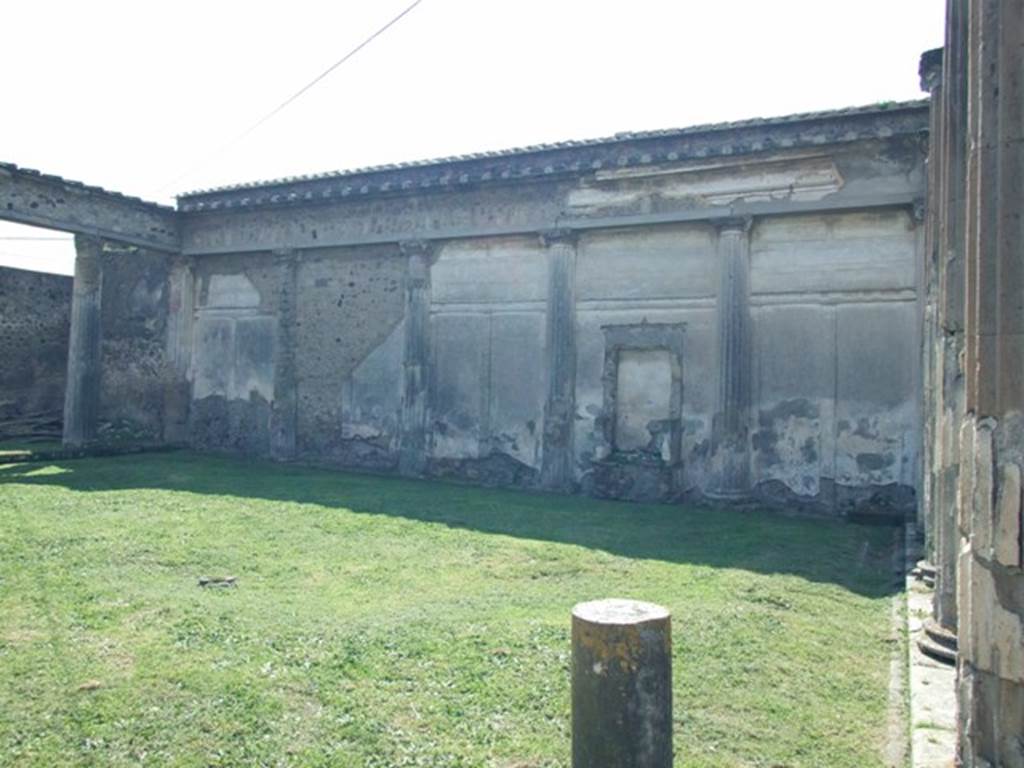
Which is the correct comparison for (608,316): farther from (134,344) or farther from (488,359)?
(134,344)

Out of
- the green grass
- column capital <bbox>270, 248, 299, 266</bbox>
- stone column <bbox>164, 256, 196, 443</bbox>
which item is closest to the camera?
the green grass

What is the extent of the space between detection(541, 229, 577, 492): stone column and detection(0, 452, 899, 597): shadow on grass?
1.89ft

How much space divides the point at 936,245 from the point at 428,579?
471cm

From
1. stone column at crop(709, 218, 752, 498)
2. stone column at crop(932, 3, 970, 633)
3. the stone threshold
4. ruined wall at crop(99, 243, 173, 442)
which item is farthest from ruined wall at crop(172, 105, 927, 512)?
stone column at crop(932, 3, 970, 633)

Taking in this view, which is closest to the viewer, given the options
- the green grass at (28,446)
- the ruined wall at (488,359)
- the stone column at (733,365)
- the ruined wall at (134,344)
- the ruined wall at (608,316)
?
the ruined wall at (608,316)

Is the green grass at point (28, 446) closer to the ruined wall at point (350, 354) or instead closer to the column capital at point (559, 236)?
the ruined wall at point (350, 354)

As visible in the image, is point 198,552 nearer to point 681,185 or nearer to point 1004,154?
point 1004,154

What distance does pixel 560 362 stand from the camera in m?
10.8

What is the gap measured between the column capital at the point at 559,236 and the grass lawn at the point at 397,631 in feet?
13.3

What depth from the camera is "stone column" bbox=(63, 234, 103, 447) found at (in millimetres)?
12875

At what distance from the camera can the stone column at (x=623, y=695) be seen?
2.54 metres

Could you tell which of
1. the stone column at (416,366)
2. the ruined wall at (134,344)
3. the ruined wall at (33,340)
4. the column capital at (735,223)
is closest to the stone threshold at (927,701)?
the column capital at (735,223)

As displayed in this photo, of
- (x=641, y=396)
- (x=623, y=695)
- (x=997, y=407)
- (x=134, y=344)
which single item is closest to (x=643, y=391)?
(x=641, y=396)

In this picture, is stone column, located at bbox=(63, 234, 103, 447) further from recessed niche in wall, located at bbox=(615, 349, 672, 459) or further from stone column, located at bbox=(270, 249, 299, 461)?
recessed niche in wall, located at bbox=(615, 349, 672, 459)
